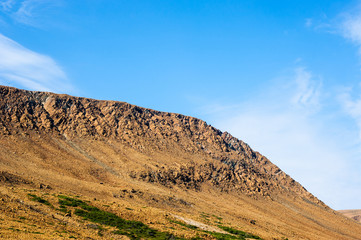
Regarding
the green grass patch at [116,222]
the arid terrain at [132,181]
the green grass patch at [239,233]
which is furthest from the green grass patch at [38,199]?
the green grass patch at [239,233]

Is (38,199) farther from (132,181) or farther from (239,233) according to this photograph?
(132,181)

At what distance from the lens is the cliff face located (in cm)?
9075

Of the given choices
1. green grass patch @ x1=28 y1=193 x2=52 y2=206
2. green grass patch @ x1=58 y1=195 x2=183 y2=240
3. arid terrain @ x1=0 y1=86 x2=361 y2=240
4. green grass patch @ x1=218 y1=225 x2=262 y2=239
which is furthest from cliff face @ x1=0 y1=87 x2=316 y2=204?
green grass patch @ x1=28 y1=193 x2=52 y2=206

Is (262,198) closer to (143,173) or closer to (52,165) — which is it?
(143,173)

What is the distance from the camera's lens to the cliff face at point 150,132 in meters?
90.8

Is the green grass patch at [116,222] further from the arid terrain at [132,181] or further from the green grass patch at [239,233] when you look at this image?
the green grass patch at [239,233]

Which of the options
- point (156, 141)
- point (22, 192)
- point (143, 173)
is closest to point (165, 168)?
point (143, 173)

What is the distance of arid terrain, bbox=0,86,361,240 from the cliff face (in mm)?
459

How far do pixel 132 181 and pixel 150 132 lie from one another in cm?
3733

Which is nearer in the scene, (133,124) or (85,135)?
(85,135)

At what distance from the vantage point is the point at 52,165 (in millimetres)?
71375

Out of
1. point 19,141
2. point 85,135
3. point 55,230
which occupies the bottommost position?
point 55,230

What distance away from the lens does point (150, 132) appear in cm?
11294

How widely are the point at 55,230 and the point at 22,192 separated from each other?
50.0ft
